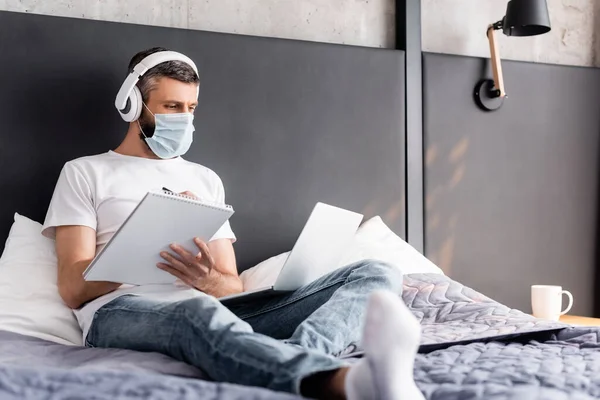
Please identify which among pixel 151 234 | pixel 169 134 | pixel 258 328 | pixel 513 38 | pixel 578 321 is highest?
pixel 513 38

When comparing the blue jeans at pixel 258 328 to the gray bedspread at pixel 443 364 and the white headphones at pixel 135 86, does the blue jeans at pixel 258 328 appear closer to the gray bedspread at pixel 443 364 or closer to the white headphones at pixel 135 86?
the gray bedspread at pixel 443 364

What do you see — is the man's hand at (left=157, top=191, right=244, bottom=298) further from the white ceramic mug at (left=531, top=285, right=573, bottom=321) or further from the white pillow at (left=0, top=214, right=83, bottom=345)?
the white ceramic mug at (left=531, top=285, right=573, bottom=321)

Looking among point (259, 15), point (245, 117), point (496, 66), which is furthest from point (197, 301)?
point (496, 66)

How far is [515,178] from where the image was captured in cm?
285

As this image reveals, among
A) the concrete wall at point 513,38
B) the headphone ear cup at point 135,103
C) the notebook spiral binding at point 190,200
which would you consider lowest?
the notebook spiral binding at point 190,200

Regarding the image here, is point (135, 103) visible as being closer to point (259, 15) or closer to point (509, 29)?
point (259, 15)

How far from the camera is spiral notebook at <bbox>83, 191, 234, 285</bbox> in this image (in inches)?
59.7

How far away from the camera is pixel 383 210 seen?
2.63 m

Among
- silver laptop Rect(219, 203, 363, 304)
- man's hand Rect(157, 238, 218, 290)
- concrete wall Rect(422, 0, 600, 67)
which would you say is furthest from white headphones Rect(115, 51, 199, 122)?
concrete wall Rect(422, 0, 600, 67)

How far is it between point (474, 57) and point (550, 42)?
453mm

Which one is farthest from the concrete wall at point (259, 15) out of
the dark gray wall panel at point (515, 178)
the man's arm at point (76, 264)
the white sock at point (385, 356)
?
the white sock at point (385, 356)

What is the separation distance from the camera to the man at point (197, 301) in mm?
1042

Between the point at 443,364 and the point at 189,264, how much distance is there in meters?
0.59

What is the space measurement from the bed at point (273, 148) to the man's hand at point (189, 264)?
0.82 ft
